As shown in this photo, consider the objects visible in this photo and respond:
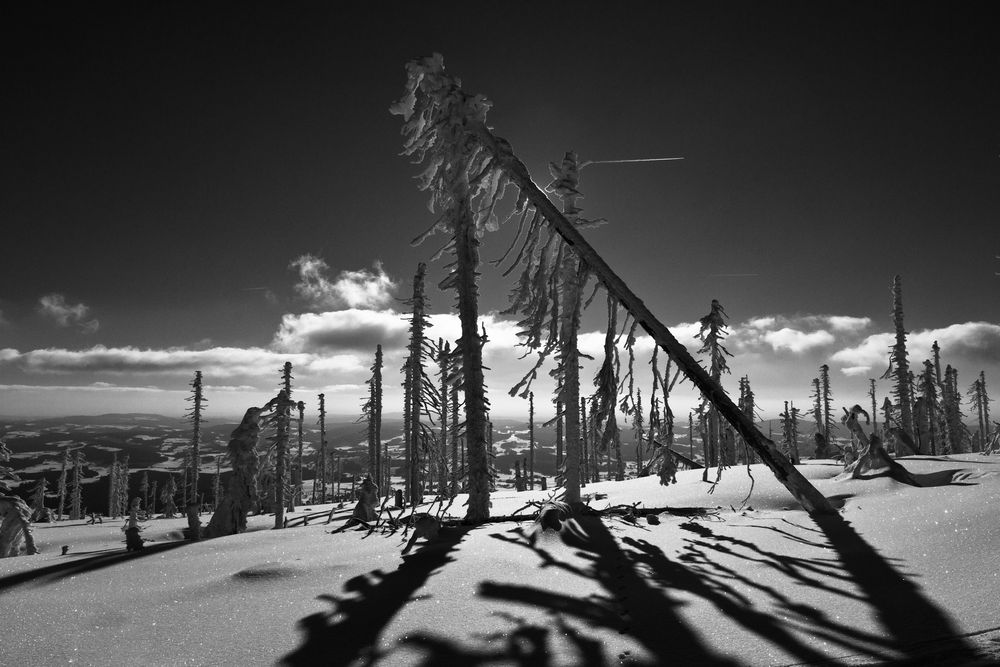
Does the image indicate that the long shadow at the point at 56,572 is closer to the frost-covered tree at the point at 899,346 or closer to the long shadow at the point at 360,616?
the long shadow at the point at 360,616

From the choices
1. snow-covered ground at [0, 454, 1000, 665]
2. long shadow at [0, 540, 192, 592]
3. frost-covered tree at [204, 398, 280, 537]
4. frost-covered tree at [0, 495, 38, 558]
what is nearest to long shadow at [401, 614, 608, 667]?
snow-covered ground at [0, 454, 1000, 665]

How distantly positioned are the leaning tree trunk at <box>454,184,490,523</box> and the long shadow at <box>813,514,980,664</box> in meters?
5.64

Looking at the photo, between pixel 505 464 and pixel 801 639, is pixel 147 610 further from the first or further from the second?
pixel 505 464

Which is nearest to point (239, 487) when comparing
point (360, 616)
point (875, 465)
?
point (360, 616)

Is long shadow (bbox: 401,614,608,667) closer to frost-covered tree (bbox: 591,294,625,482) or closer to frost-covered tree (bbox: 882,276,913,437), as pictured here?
frost-covered tree (bbox: 591,294,625,482)

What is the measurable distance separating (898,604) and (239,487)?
49.5 ft

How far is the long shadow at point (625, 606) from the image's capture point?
8.82 feet

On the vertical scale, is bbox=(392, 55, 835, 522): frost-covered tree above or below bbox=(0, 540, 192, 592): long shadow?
above

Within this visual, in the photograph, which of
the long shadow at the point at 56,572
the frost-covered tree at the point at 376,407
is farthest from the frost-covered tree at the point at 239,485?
the frost-covered tree at the point at 376,407

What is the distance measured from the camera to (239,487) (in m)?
13.6

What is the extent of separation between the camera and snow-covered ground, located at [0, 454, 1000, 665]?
273 cm

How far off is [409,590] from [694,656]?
2303 millimetres

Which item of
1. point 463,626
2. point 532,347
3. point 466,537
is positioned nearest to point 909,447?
point 466,537

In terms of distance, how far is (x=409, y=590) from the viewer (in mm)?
3887
